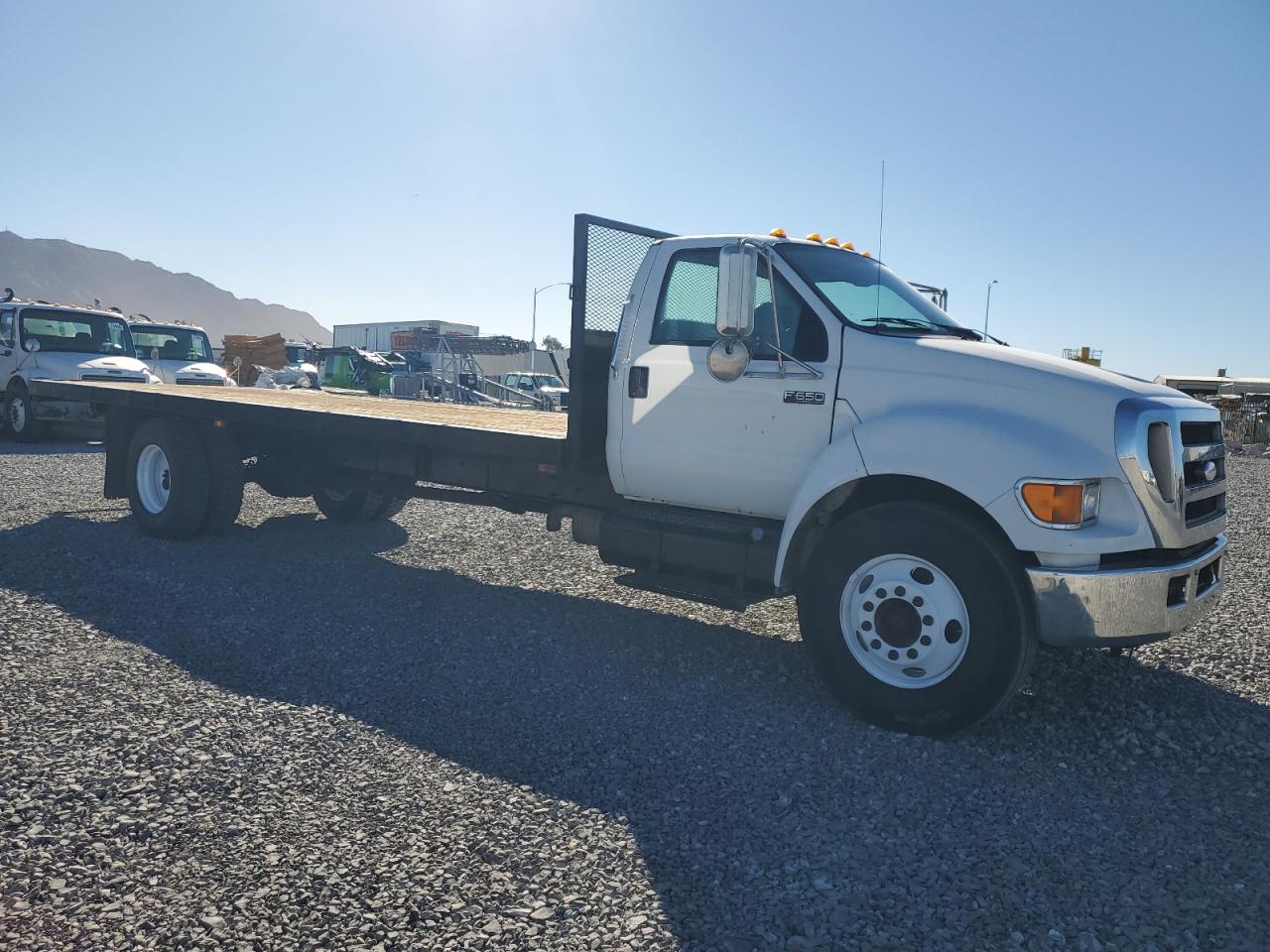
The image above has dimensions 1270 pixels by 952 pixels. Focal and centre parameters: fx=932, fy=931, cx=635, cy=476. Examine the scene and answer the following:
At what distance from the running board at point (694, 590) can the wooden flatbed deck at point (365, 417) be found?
968 millimetres

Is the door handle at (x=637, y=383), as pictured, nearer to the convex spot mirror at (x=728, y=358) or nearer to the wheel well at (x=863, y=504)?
the convex spot mirror at (x=728, y=358)

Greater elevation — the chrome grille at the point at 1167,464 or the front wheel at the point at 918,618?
the chrome grille at the point at 1167,464

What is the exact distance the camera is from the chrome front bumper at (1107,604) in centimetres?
385

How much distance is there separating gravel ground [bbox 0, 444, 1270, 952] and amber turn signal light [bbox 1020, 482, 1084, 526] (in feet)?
3.46

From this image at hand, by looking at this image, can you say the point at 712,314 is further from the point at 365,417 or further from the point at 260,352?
the point at 260,352

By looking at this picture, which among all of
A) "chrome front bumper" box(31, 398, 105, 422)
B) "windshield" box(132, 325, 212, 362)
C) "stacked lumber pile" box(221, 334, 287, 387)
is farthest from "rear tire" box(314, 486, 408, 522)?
"stacked lumber pile" box(221, 334, 287, 387)

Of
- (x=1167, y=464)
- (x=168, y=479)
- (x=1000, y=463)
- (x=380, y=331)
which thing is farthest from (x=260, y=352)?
(x=1167, y=464)

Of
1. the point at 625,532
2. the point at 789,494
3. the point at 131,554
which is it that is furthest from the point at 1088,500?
the point at 131,554

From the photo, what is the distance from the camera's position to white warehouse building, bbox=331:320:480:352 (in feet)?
173

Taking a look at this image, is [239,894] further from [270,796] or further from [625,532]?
[625,532]

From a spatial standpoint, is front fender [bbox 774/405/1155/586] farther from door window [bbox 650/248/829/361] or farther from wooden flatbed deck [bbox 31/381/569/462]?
wooden flatbed deck [bbox 31/381/569/462]

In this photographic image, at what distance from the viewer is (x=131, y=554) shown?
7.34 metres

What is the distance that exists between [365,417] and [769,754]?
4.03 metres

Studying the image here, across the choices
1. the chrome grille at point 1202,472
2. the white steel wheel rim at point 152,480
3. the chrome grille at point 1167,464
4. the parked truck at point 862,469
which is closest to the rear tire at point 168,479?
the white steel wheel rim at point 152,480
